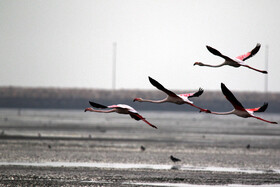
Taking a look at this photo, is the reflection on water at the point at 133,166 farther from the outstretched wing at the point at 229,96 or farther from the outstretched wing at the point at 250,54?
the outstretched wing at the point at 229,96

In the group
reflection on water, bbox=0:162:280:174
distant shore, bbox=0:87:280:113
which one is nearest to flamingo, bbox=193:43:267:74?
reflection on water, bbox=0:162:280:174

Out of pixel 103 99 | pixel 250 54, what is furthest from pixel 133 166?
pixel 103 99

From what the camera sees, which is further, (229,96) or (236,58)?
(236,58)

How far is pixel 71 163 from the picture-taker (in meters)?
28.5

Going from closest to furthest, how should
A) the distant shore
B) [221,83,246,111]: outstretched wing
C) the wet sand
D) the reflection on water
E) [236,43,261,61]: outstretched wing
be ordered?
[221,83,246,111]: outstretched wing < [236,43,261,61]: outstretched wing < the wet sand < the reflection on water < the distant shore

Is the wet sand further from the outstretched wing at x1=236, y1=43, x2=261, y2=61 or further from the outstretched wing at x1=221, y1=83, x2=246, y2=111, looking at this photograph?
the outstretched wing at x1=221, y1=83, x2=246, y2=111

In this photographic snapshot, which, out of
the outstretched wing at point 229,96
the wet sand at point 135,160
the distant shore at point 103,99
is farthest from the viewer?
the distant shore at point 103,99

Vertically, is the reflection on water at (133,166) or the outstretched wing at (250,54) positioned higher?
the outstretched wing at (250,54)

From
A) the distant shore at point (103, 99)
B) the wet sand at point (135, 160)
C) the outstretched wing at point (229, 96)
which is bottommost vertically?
the distant shore at point (103, 99)

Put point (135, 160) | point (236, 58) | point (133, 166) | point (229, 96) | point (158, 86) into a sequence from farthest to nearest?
1. point (135, 160)
2. point (133, 166)
3. point (236, 58)
4. point (158, 86)
5. point (229, 96)

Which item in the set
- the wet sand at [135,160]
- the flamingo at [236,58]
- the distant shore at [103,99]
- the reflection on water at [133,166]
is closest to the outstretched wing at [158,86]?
the flamingo at [236,58]

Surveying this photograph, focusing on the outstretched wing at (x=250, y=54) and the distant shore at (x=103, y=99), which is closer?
the outstretched wing at (x=250, y=54)

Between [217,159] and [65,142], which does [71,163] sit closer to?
[217,159]

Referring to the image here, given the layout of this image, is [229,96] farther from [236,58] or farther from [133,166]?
[133,166]
